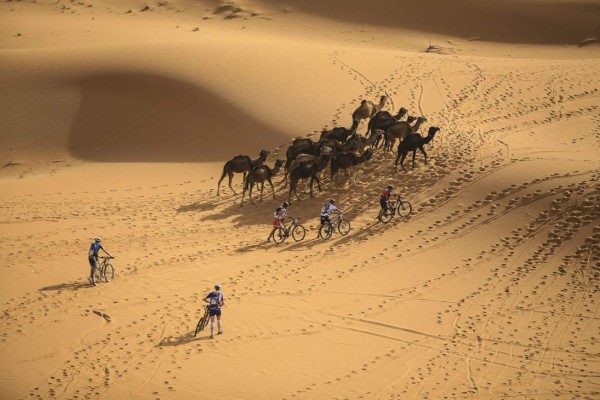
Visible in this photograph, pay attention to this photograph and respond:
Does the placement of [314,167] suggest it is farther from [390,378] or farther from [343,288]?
[390,378]

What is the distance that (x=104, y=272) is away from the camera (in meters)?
20.8

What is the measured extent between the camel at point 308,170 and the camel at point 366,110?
3.33 metres

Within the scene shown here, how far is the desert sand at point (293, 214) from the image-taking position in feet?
55.7

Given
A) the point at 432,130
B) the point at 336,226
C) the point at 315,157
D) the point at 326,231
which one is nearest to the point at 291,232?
the point at 326,231

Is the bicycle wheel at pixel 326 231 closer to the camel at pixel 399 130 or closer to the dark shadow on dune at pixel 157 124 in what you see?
the camel at pixel 399 130

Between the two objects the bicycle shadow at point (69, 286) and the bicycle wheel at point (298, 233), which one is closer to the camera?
the bicycle shadow at point (69, 286)

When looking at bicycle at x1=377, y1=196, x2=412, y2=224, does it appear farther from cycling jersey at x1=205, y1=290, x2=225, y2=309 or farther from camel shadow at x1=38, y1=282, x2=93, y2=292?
camel shadow at x1=38, y1=282, x2=93, y2=292

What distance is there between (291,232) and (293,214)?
1677 millimetres

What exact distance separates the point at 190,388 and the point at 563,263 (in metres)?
9.99

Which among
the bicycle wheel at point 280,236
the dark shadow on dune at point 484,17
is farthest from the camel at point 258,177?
the dark shadow on dune at point 484,17

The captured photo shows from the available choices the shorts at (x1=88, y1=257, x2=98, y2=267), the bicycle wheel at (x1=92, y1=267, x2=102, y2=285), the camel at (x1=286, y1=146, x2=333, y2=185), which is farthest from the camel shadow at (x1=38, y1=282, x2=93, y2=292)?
the camel at (x1=286, y1=146, x2=333, y2=185)

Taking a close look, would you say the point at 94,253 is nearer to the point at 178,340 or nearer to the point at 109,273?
the point at 109,273

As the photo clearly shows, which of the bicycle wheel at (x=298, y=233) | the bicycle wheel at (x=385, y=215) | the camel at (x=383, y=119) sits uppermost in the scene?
the camel at (x=383, y=119)

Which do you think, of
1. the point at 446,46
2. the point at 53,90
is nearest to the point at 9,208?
the point at 53,90
